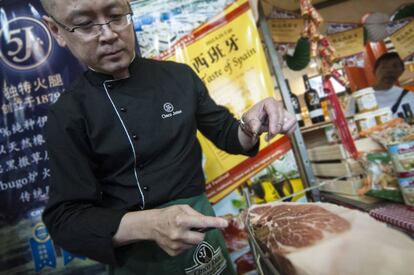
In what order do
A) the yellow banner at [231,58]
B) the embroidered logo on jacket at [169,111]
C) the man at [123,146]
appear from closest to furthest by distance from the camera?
the man at [123,146], the embroidered logo on jacket at [169,111], the yellow banner at [231,58]

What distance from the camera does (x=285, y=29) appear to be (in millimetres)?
2107

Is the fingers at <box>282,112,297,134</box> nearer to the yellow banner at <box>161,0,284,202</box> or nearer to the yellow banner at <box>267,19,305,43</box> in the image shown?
the yellow banner at <box>161,0,284,202</box>

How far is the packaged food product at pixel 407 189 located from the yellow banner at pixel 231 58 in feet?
2.34

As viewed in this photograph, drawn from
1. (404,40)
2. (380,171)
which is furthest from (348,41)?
(380,171)

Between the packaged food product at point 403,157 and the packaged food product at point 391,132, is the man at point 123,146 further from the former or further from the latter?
the packaged food product at point 391,132

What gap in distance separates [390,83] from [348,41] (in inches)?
25.9

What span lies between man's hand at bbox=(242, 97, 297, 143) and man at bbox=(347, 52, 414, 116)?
182cm

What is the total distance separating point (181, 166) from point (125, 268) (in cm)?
36

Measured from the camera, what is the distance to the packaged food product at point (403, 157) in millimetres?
976

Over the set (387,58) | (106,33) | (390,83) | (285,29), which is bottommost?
(390,83)

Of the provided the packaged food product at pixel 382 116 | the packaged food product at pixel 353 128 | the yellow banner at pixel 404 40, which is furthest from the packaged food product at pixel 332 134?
the yellow banner at pixel 404 40

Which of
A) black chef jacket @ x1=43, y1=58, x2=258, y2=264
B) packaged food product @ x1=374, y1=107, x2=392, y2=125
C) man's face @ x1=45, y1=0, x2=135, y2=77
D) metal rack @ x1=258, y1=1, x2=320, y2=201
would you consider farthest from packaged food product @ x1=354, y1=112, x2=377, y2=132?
man's face @ x1=45, y1=0, x2=135, y2=77

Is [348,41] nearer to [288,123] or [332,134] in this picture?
[332,134]

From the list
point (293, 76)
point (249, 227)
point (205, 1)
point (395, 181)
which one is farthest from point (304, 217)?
point (293, 76)
